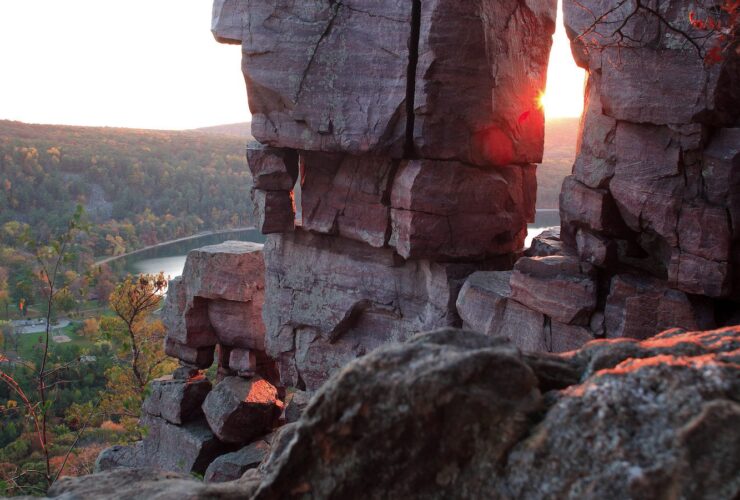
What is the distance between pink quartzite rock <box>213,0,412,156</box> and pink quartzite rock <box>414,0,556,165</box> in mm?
339

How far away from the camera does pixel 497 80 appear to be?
320 inches

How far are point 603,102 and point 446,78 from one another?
6.28 ft

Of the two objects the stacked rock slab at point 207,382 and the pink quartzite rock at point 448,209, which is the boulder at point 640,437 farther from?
the stacked rock slab at point 207,382

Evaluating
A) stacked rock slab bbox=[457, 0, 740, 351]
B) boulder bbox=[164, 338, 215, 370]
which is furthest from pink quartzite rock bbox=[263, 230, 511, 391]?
boulder bbox=[164, 338, 215, 370]

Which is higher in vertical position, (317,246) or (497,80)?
(497,80)

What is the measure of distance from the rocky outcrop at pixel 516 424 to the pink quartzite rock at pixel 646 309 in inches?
133

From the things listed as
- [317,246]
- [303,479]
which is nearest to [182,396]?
[317,246]

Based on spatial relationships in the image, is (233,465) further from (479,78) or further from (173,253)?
(173,253)

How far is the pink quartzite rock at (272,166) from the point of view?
32.6 ft

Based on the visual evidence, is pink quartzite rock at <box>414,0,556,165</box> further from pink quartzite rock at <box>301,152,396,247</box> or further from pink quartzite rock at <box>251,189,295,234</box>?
pink quartzite rock at <box>251,189,295,234</box>

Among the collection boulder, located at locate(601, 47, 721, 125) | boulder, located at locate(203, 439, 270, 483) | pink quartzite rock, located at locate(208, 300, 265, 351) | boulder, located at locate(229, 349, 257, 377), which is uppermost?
boulder, located at locate(601, 47, 721, 125)

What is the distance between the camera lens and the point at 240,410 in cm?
1155

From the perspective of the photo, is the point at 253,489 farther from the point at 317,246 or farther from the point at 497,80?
the point at 317,246

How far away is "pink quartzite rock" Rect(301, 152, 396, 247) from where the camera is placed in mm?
9102
